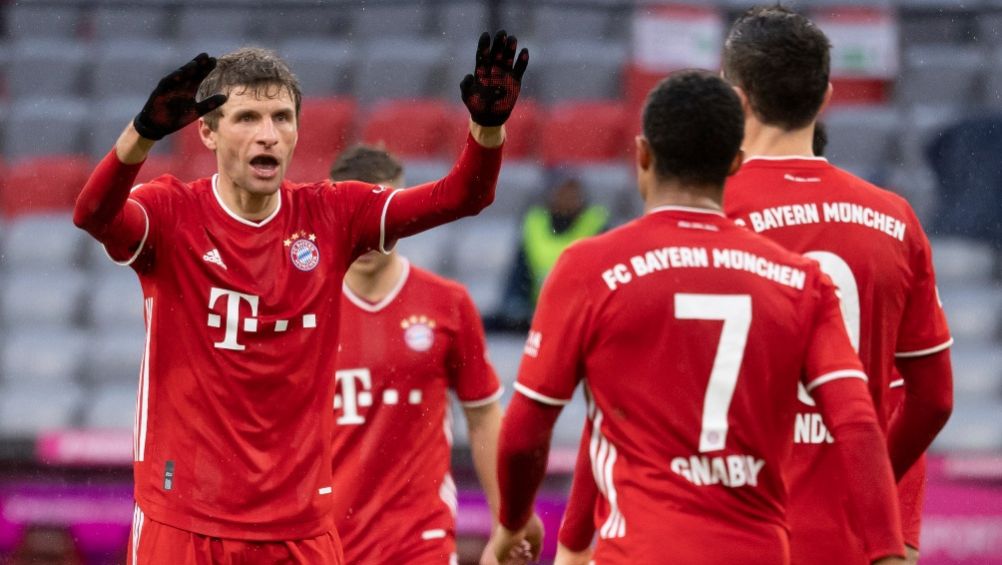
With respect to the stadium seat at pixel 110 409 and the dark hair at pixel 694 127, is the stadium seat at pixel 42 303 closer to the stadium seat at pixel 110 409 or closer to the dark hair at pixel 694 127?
the stadium seat at pixel 110 409

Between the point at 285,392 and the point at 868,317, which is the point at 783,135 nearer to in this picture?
the point at 868,317

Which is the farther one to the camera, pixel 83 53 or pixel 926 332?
pixel 83 53

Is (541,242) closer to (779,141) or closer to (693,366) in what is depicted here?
(779,141)

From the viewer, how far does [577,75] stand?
1196 cm

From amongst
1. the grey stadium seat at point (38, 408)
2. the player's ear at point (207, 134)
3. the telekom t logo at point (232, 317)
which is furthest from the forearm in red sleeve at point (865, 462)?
the grey stadium seat at point (38, 408)

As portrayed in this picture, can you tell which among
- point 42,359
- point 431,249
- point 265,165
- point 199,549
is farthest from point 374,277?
point 42,359

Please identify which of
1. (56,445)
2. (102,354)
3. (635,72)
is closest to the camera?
(56,445)

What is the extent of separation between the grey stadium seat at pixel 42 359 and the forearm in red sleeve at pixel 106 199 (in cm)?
646

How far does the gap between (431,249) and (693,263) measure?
7602mm

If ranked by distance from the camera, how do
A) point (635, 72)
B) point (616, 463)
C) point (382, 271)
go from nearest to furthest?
point (616, 463)
point (382, 271)
point (635, 72)

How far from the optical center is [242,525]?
4383 millimetres

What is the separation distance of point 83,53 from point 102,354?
135 inches

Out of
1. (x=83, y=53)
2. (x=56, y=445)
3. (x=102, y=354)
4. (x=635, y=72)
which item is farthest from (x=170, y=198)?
(x=83, y=53)

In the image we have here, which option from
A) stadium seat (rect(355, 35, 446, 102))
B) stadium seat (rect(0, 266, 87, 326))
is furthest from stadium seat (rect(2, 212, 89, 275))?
stadium seat (rect(355, 35, 446, 102))
